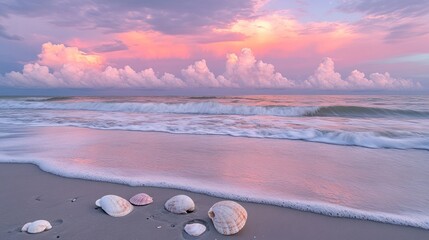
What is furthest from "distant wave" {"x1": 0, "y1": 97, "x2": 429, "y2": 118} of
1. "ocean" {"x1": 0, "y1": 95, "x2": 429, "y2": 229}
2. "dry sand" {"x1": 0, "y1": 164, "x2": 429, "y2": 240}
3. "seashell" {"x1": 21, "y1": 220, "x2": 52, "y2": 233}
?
"seashell" {"x1": 21, "y1": 220, "x2": 52, "y2": 233}

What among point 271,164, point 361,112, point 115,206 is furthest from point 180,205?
point 361,112

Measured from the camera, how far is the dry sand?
2.85 m

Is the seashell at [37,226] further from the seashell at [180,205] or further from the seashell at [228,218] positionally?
the seashell at [228,218]

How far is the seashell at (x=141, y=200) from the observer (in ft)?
11.6

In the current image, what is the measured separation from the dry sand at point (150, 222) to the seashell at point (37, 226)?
48 millimetres

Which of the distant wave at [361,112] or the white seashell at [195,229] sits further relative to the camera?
the distant wave at [361,112]

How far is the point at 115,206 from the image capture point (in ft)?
10.7

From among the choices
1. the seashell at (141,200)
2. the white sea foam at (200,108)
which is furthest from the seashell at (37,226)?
the white sea foam at (200,108)

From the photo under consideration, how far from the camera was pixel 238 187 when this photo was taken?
13.7ft

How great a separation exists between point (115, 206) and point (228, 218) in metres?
1.36

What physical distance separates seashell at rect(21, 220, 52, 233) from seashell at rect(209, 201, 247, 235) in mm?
1698

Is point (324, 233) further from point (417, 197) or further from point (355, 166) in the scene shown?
point (355, 166)

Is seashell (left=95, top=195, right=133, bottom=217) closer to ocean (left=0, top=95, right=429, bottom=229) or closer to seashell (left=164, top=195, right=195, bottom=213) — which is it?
seashell (left=164, top=195, right=195, bottom=213)

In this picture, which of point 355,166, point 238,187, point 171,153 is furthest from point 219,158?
point 355,166
